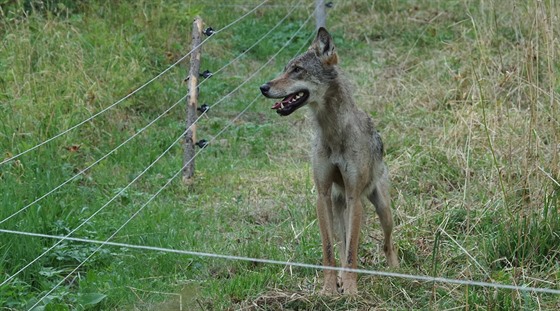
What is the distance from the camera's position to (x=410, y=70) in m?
13.4

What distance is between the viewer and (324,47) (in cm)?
716

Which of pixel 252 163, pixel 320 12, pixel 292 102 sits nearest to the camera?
pixel 292 102

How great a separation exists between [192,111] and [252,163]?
3.41 feet

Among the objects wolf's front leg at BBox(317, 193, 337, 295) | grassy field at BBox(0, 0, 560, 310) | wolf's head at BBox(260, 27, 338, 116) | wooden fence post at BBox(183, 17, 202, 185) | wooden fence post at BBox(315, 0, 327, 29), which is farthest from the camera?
wooden fence post at BBox(315, 0, 327, 29)

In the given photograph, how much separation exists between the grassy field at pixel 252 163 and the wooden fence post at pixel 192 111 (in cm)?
22

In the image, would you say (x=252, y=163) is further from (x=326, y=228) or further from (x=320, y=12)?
(x=320, y=12)

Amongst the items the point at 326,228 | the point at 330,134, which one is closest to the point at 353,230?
the point at 326,228

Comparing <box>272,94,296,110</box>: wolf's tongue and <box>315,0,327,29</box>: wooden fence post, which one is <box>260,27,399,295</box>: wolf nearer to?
<box>272,94,296,110</box>: wolf's tongue

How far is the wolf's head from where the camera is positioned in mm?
6902

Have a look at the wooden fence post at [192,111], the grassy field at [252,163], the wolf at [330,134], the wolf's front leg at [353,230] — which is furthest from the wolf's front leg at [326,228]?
the wooden fence post at [192,111]

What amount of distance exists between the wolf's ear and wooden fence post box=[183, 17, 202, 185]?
2969mm

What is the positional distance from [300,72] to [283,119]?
521 cm

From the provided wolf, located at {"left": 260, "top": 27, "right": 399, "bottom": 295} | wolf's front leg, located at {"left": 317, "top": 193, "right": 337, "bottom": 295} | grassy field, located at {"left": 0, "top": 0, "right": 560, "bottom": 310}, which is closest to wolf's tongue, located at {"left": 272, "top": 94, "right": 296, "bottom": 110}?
wolf, located at {"left": 260, "top": 27, "right": 399, "bottom": 295}

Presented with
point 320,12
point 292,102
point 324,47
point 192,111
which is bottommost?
point 320,12
